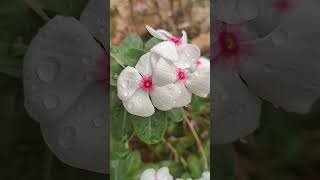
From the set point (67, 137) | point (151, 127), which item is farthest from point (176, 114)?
point (67, 137)

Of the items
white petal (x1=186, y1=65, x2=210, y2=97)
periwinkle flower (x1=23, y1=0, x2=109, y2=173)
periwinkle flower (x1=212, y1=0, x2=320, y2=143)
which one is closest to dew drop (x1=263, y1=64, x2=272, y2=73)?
periwinkle flower (x1=212, y1=0, x2=320, y2=143)

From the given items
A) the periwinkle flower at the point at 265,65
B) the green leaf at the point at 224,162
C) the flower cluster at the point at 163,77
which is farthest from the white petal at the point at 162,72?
the green leaf at the point at 224,162

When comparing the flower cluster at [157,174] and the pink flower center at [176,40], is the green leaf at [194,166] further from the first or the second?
the pink flower center at [176,40]

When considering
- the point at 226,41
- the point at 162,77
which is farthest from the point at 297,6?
the point at 162,77

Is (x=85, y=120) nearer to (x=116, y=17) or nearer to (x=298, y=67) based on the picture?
(x=116, y=17)

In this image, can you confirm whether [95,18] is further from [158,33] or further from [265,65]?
[265,65]

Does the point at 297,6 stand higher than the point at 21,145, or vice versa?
the point at 297,6

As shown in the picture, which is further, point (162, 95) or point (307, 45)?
point (307, 45)
